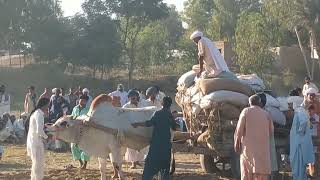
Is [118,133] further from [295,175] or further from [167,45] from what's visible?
Result: [167,45]

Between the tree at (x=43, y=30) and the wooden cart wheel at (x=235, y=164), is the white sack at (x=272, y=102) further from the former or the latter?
the tree at (x=43, y=30)

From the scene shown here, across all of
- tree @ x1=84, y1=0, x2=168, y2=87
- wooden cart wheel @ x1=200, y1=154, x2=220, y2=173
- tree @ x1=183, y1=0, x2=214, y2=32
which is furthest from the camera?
tree @ x1=183, y1=0, x2=214, y2=32

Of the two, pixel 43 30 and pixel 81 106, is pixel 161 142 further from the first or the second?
pixel 43 30

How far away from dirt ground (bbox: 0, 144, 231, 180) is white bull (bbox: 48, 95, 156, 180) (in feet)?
3.91

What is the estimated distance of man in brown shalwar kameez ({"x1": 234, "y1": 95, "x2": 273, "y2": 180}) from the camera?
328 inches

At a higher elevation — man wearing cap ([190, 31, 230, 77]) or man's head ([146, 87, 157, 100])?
man wearing cap ([190, 31, 230, 77])

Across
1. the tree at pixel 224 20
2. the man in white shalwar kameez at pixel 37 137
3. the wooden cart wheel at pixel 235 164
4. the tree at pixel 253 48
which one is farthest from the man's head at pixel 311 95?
the tree at pixel 224 20

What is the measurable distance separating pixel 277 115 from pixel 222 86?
1.08 metres

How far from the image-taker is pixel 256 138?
835 cm

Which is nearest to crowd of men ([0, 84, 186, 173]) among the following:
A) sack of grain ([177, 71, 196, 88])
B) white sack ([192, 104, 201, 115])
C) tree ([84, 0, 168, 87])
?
sack of grain ([177, 71, 196, 88])

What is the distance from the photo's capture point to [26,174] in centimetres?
1192

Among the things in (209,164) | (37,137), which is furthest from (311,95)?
(37,137)

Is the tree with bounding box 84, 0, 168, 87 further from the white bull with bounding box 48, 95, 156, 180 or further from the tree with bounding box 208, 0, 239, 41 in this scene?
the white bull with bounding box 48, 95, 156, 180

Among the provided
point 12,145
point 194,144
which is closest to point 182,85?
point 194,144
